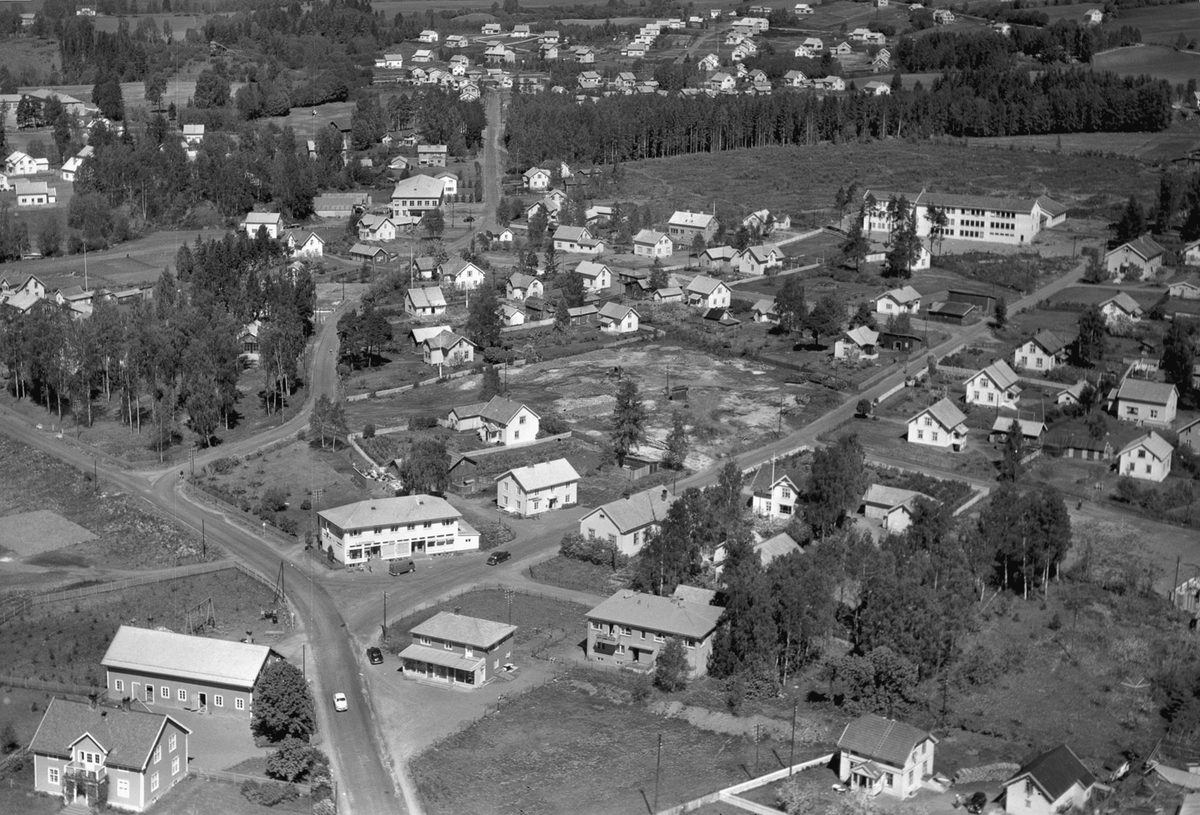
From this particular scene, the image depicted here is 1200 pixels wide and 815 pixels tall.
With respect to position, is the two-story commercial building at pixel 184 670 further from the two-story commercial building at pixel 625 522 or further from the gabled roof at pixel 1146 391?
the gabled roof at pixel 1146 391

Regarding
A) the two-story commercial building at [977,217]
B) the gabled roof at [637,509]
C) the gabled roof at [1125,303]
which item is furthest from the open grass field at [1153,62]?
the gabled roof at [637,509]

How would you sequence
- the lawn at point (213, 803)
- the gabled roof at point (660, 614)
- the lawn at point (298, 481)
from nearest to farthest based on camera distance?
the lawn at point (213, 803) → the gabled roof at point (660, 614) → the lawn at point (298, 481)

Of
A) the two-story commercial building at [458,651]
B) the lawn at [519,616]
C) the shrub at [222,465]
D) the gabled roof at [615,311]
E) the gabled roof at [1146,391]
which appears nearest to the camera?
the two-story commercial building at [458,651]

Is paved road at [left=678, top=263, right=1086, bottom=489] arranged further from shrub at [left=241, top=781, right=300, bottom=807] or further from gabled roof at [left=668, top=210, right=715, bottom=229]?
shrub at [left=241, top=781, right=300, bottom=807]

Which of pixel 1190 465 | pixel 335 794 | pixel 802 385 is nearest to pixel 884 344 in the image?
pixel 802 385

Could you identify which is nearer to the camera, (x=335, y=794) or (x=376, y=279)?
(x=335, y=794)

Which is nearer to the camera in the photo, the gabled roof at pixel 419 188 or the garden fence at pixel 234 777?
the garden fence at pixel 234 777

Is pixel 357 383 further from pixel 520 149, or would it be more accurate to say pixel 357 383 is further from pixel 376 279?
pixel 520 149
